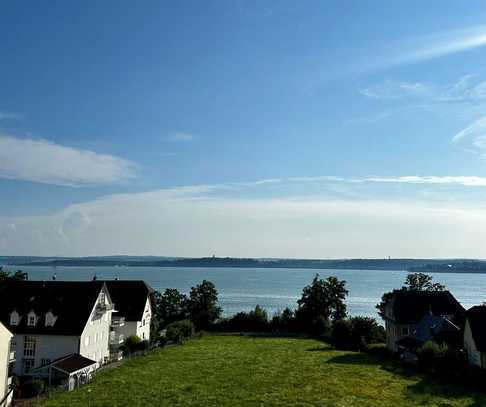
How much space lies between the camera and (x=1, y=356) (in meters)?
35.4

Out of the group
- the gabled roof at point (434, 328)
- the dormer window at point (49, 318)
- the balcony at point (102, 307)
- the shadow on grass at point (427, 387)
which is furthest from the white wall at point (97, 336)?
the gabled roof at point (434, 328)

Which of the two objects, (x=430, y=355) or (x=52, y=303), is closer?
(x=430, y=355)

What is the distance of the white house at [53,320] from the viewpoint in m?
44.5

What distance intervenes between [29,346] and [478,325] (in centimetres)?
4200

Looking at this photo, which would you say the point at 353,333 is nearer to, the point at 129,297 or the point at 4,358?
the point at 129,297

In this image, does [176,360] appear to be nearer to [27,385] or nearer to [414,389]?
[27,385]

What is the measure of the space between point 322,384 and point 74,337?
76.9ft

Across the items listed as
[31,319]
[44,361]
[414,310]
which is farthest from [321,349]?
[31,319]

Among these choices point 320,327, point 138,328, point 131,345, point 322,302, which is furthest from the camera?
point 322,302

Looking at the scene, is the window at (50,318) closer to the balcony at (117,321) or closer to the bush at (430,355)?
the balcony at (117,321)

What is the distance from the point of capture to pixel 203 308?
80625mm

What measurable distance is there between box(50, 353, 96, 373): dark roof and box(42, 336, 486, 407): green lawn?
176 centimetres

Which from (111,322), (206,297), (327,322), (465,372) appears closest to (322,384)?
(465,372)

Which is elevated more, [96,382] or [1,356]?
[1,356]
